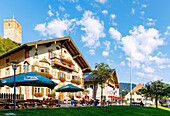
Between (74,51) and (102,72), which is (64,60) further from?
(102,72)

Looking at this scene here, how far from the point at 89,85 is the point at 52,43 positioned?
18.8 meters

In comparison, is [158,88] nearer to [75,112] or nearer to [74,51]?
[74,51]

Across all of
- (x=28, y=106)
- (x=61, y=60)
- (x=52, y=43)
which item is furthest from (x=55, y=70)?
(x=28, y=106)

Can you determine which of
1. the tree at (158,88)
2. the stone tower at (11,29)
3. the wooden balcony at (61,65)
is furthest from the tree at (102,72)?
the stone tower at (11,29)

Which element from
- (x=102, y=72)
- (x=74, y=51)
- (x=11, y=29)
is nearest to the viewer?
(x=102, y=72)

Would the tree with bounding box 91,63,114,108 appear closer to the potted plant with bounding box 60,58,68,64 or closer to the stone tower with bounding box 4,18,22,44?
the potted plant with bounding box 60,58,68,64

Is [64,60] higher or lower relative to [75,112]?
higher

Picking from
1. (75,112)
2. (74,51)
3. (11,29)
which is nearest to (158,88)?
(74,51)

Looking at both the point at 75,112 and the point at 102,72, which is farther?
the point at 102,72

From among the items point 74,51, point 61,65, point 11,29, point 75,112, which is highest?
point 11,29

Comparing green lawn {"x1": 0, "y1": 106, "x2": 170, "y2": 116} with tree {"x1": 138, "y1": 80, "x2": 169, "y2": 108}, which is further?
tree {"x1": 138, "y1": 80, "x2": 169, "y2": 108}

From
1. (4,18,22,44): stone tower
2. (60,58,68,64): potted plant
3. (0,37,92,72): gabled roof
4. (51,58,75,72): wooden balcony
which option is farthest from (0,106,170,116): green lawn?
(4,18,22,44): stone tower

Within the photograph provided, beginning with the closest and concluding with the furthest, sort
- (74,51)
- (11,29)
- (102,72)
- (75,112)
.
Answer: (75,112)
(102,72)
(74,51)
(11,29)

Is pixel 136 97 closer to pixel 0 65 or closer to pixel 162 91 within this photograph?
pixel 162 91
